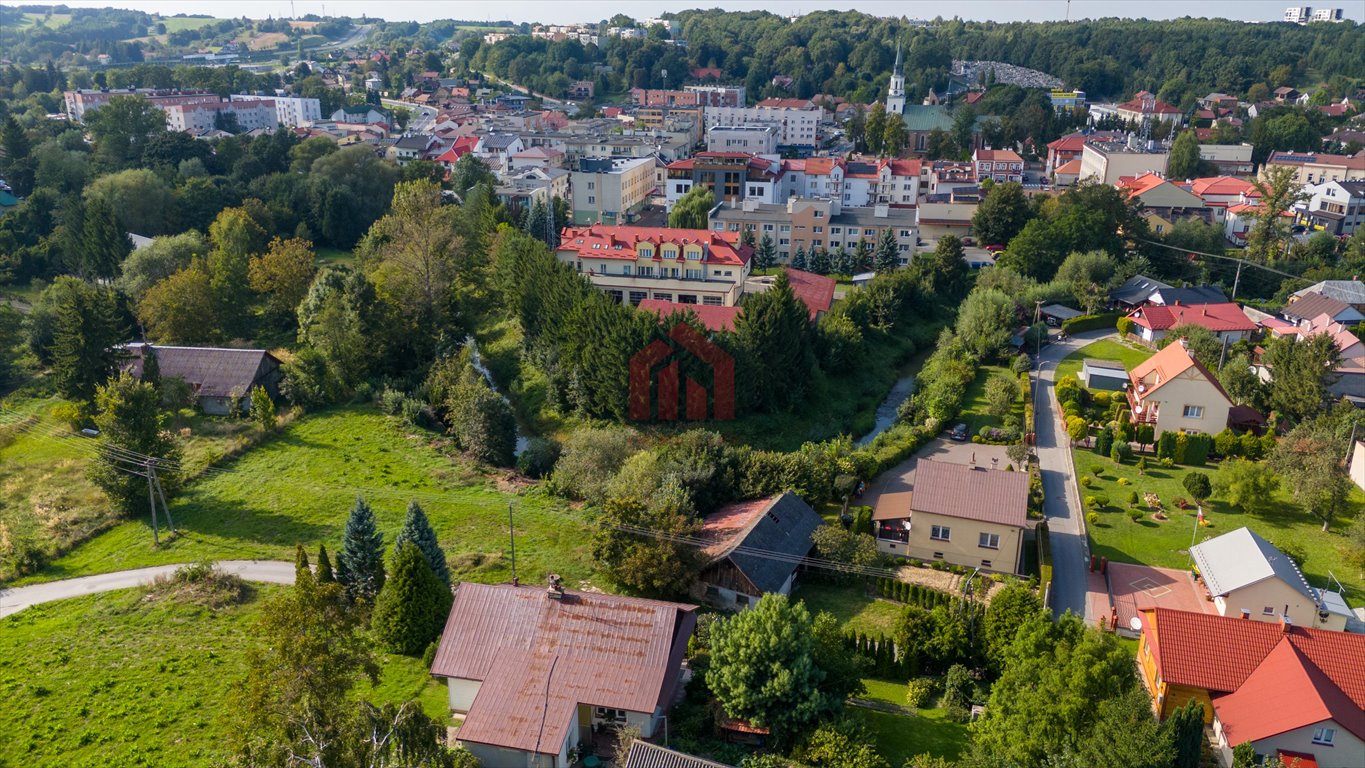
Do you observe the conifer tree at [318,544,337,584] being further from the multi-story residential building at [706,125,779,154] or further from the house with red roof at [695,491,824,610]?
the multi-story residential building at [706,125,779,154]

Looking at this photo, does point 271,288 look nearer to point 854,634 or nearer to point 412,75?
point 854,634

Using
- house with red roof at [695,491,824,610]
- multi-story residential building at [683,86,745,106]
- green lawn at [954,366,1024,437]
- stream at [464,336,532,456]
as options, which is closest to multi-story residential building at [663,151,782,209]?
stream at [464,336,532,456]

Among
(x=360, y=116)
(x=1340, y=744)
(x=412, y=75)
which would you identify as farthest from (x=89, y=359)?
(x=412, y=75)

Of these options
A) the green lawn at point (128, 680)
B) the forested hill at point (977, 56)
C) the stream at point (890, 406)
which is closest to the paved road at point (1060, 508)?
the stream at point (890, 406)

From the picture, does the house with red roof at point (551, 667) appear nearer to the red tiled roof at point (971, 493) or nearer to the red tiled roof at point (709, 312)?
the red tiled roof at point (971, 493)

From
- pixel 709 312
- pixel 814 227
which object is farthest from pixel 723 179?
pixel 709 312

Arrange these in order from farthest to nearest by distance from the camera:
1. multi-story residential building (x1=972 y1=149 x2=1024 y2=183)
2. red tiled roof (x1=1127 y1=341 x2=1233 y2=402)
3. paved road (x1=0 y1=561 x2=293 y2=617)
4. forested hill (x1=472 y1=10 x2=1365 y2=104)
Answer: forested hill (x1=472 y1=10 x2=1365 y2=104) < multi-story residential building (x1=972 y1=149 x2=1024 y2=183) < red tiled roof (x1=1127 y1=341 x2=1233 y2=402) < paved road (x1=0 y1=561 x2=293 y2=617)

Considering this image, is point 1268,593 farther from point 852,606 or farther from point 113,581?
point 113,581
